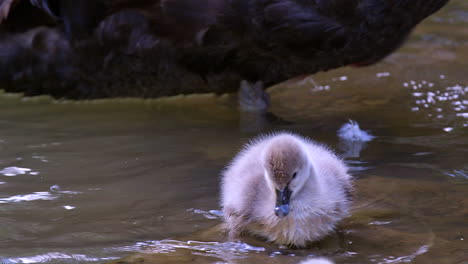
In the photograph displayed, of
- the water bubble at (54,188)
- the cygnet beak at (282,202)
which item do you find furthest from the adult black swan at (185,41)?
the cygnet beak at (282,202)

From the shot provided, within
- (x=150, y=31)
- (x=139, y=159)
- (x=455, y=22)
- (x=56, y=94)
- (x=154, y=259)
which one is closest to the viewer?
(x=154, y=259)

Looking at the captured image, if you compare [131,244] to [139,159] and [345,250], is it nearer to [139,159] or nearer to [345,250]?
[345,250]

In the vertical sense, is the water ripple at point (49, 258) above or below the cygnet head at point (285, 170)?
below

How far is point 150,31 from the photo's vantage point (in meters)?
4.56

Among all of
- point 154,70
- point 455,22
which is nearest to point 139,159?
point 154,70

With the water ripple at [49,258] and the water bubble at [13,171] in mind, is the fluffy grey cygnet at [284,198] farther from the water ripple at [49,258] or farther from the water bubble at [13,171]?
the water bubble at [13,171]

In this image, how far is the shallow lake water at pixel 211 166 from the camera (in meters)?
2.97

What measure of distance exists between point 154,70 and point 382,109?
1677mm

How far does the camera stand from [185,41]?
14.9 feet

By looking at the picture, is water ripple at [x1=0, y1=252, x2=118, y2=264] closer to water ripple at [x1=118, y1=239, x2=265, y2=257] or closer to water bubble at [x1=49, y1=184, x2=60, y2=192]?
water ripple at [x1=118, y1=239, x2=265, y2=257]

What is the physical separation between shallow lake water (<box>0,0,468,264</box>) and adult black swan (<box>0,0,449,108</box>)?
1.01ft

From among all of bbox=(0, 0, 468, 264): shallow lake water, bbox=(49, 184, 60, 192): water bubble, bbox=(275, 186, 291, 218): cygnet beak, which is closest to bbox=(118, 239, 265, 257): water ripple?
bbox=(0, 0, 468, 264): shallow lake water

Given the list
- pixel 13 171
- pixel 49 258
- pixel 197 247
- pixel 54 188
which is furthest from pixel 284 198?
pixel 13 171

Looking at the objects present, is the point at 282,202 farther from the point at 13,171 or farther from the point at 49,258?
the point at 13,171
